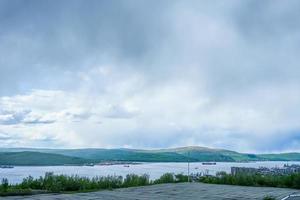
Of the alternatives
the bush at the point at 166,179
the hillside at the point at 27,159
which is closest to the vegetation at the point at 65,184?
the bush at the point at 166,179

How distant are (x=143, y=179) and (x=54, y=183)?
3.91m

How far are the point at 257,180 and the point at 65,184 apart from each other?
272 inches

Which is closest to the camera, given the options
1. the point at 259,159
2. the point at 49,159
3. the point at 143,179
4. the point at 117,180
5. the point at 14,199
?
the point at 14,199

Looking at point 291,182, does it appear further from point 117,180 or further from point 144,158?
point 144,158

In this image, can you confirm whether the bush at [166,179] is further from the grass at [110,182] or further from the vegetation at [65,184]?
the vegetation at [65,184]

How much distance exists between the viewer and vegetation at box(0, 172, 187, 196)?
12205 millimetres

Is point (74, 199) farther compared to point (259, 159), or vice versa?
point (259, 159)

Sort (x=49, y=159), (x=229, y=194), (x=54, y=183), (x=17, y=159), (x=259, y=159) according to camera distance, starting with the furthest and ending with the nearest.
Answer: (x=259, y=159) < (x=49, y=159) < (x=17, y=159) < (x=54, y=183) < (x=229, y=194)

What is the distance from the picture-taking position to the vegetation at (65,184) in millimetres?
12205

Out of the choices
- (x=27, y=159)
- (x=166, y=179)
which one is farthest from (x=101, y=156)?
A: (x=166, y=179)

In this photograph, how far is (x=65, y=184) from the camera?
13.4 metres

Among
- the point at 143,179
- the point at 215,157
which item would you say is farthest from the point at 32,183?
the point at 215,157

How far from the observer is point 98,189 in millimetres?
13617

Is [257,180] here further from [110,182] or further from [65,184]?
[65,184]
